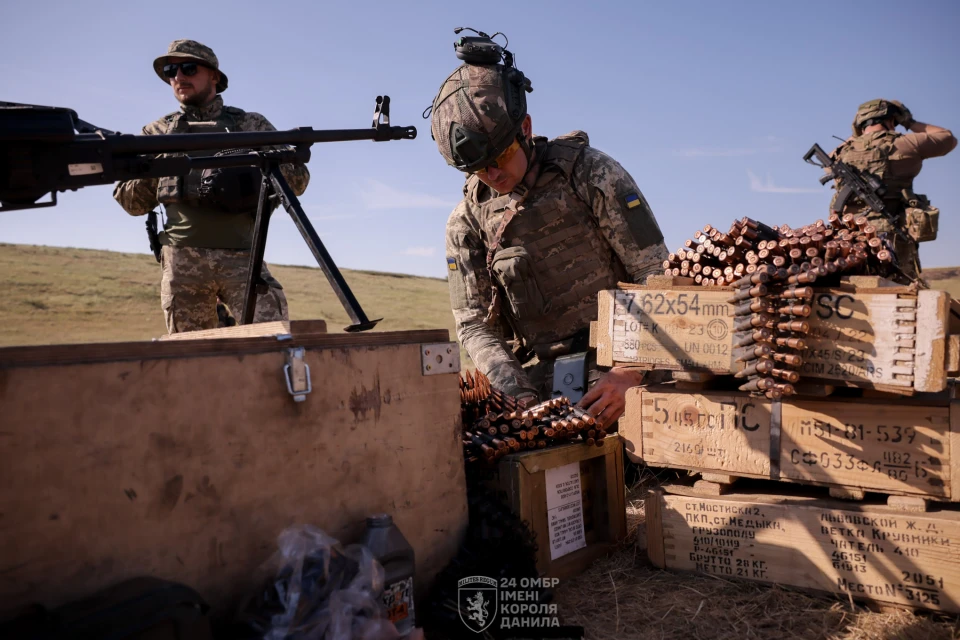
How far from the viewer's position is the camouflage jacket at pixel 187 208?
5.63 meters

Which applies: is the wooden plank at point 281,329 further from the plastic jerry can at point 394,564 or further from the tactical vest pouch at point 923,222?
the tactical vest pouch at point 923,222

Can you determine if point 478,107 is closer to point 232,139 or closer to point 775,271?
point 232,139

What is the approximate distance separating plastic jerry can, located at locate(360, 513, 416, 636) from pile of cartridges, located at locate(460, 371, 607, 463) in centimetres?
68

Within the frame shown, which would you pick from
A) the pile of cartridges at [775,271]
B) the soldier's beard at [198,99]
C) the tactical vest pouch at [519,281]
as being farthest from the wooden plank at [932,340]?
the soldier's beard at [198,99]

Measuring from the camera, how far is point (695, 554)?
113 inches

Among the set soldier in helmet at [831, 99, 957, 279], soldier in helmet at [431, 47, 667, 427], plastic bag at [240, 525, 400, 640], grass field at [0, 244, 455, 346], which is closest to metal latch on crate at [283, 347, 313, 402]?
plastic bag at [240, 525, 400, 640]

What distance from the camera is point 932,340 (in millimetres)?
2297

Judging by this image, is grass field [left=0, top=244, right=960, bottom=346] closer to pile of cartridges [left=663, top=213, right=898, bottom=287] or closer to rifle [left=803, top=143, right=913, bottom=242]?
rifle [left=803, top=143, right=913, bottom=242]

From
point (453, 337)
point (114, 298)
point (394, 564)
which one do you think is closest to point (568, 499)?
point (394, 564)

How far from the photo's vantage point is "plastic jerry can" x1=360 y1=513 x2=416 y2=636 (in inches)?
82.2

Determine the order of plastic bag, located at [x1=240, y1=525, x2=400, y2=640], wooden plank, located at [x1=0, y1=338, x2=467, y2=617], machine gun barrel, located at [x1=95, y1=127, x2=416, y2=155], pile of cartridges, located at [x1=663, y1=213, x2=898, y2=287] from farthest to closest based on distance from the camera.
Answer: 1. pile of cartridges, located at [x1=663, y1=213, x2=898, y2=287]
2. machine gun barrel, located at [x1=95, y1=127, x2=416, y2=155]
3. plastic bag, located at [x1=240, y1=525, x2=400, y2=640]
4. wooden plank, located at [x1=0, y1=338, x2=467, y2=617]

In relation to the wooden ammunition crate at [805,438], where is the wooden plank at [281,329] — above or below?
above

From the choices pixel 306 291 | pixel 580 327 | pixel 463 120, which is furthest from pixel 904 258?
pixel 306 291

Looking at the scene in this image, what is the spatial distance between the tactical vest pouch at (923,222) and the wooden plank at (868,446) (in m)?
9.46
